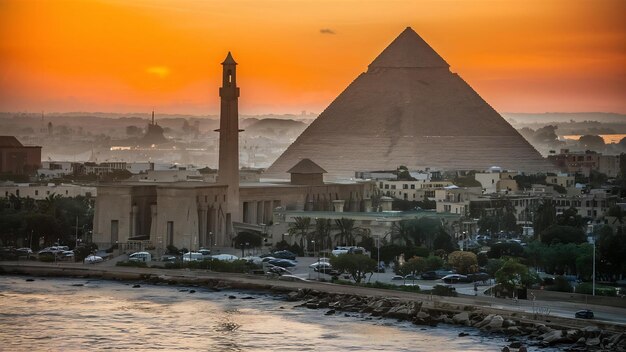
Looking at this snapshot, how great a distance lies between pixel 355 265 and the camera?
55.7 meters

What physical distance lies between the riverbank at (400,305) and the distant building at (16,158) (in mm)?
55656

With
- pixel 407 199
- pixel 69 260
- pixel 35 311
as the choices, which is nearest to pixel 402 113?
pixel 407 199

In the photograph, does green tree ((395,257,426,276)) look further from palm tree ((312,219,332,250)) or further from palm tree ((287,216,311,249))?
palm tree ((287,216,311,249))

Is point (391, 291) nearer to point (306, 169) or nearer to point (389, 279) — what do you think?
point (389, 279)

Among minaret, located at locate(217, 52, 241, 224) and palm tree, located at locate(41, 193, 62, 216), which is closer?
palm tree, located at locate(41, 193, 62, 216)

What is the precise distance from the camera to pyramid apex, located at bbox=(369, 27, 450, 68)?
447 ft

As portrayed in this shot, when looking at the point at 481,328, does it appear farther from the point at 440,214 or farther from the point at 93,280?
the point at 440,214

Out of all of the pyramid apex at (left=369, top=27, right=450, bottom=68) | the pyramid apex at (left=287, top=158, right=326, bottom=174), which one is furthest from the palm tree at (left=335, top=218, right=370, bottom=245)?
the pyramid apex at (left=369, top=27, right=450, bottom=68)

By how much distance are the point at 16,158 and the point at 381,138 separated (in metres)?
25.0

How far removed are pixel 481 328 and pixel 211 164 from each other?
12709 centimetres

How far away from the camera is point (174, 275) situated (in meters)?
57.8

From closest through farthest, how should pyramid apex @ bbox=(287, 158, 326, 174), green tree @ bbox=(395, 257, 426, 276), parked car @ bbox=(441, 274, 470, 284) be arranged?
parked car @ bbox=(441, 274, 470, 284), green tree @ bbox=(395, 257, 426, 276), pyramid apex @ bbox=(287, 158, 326, 174)

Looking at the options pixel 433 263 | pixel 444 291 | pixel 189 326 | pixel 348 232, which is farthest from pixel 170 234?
pixel 189 326

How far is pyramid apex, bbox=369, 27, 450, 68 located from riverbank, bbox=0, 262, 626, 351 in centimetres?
7773
